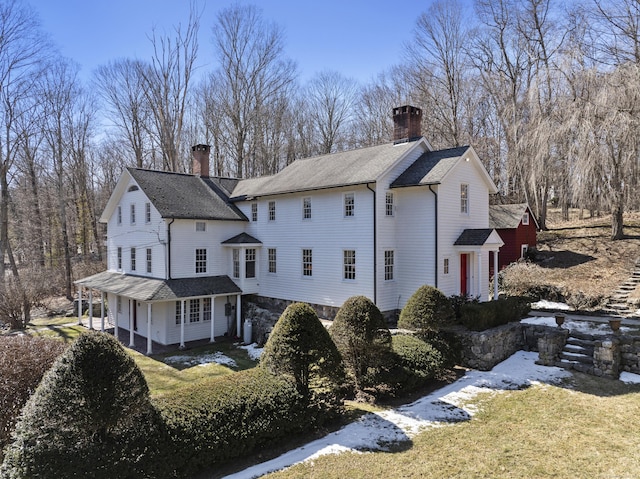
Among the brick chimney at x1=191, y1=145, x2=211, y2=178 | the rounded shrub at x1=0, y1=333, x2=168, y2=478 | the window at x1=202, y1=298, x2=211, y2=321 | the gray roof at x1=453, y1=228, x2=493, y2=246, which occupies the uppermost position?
the brick chimney at x1=191, y1=145, x2=211, y2=178

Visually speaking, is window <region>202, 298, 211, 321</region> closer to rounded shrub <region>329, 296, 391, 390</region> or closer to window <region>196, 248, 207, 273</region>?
window <region>196, 248, 207, 273</region>

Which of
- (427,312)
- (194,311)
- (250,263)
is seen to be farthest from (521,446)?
(194,311)

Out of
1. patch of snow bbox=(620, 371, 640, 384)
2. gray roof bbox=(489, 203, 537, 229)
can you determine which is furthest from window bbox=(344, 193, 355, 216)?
gray roof bbox=(489, 203, 537, 229)

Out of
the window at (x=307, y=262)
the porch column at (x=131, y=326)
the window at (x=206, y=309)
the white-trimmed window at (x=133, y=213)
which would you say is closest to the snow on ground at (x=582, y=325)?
the window at (x=307, y=262)

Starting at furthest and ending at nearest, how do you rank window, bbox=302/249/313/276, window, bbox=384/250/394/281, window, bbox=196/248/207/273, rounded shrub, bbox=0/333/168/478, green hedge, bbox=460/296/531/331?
window, bbox=196/248/207/273
window, bbox=302/249/313/276
window, bbox=384/250/394/281
green hedge, bbox=460/296/531/331
rounded shrub, bbox=0/333/168/478

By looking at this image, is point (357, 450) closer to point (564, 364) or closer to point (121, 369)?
point (121, 369)

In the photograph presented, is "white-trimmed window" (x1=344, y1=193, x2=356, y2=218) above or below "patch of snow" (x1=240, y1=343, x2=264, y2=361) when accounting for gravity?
above

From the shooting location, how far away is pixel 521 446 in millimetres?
8055

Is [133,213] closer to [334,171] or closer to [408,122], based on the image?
[334,171]

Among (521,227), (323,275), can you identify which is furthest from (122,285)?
(521,227)

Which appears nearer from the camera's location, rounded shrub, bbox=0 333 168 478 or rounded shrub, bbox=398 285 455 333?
rounded shrub, bbox=0 333 168 478

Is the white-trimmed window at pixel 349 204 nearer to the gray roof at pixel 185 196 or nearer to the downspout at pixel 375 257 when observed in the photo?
the downspout at pixel 375 257

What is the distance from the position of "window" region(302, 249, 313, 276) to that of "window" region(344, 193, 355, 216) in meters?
2.75

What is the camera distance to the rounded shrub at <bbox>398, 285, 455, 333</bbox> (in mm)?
12492
